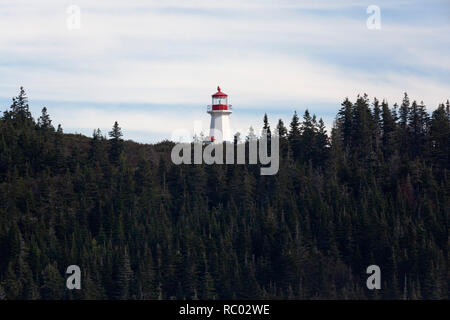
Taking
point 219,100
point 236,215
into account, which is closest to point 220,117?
point 219,100

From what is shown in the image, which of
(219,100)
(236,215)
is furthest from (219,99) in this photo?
(236,215)

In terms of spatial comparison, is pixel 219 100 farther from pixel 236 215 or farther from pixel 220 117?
pixel 236 215

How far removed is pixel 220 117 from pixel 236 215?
92.5ft

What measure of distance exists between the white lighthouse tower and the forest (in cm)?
629

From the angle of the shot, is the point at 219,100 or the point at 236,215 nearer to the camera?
the point at 236,215

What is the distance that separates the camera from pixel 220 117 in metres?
124

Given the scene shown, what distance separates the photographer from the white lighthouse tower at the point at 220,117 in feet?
402

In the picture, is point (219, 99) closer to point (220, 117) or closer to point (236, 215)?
point (220, 117)

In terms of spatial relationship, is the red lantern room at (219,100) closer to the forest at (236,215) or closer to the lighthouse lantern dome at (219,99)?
the lighthouse lantern dome at (219,99)

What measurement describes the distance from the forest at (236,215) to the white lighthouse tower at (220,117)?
6291 mm

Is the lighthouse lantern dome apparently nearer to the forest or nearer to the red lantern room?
the red lantern room

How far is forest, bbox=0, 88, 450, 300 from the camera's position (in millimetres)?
87625

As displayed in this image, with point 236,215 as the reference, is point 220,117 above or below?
above

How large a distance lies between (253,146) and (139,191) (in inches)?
617
